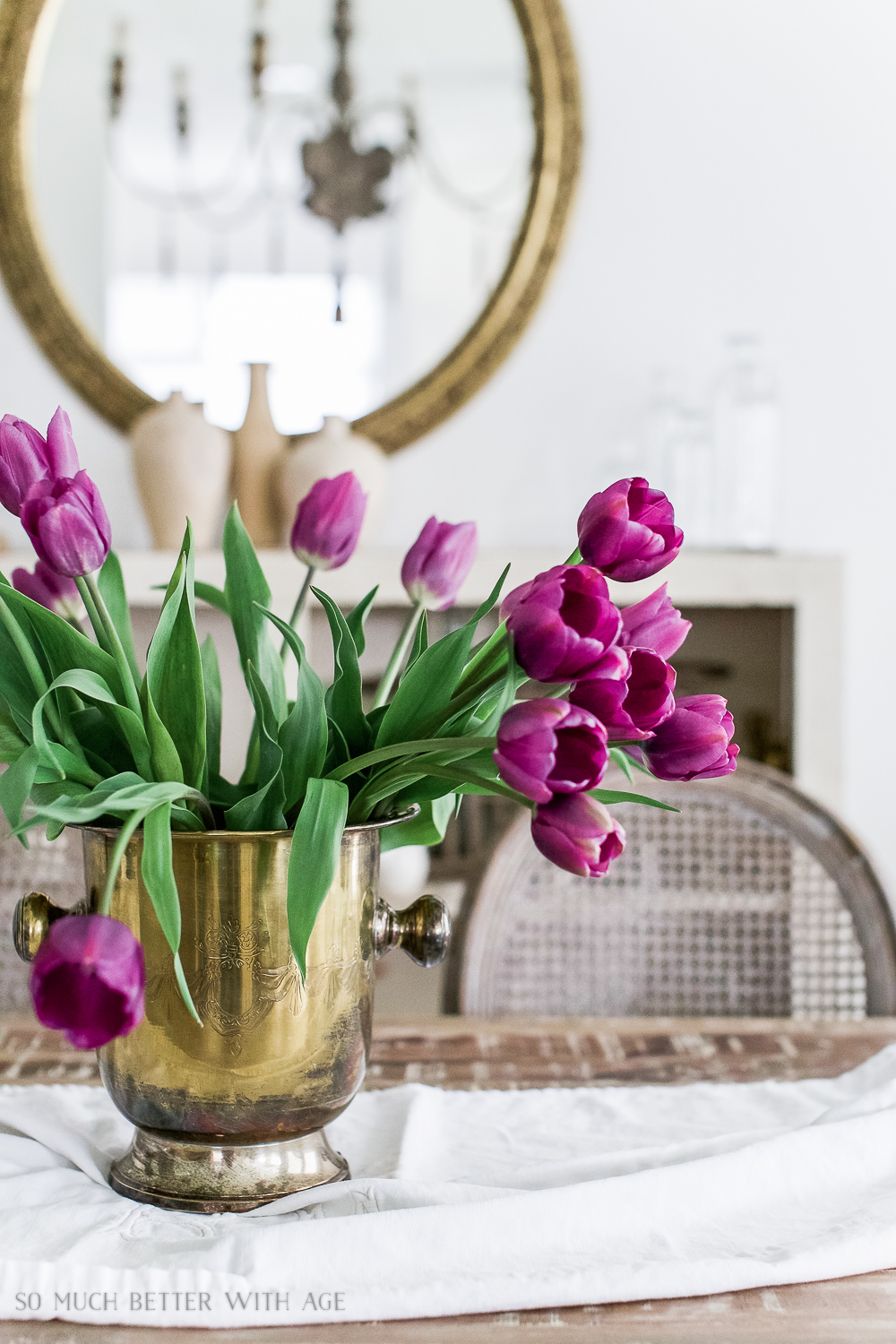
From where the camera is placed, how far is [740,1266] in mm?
478

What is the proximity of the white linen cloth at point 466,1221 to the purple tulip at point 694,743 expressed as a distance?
19cm

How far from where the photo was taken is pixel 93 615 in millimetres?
503

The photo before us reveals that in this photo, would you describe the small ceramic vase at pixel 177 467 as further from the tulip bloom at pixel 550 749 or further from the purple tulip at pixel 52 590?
the tulip bloom at pixel 550 749

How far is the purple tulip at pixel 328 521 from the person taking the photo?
542 millimetres

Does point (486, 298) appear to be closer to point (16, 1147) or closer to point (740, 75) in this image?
point (740, 75)

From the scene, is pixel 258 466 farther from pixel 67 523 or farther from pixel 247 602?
pixel 67 523

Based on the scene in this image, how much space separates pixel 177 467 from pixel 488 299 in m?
0.57

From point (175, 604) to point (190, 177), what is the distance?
156 cm

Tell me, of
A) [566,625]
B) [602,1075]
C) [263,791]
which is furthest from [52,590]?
[602,1075]

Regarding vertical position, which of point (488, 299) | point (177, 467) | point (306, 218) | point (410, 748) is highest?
point (306, 218)

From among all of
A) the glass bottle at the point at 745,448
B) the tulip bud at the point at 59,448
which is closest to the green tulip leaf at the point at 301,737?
the tulip bud at the point at 59,448

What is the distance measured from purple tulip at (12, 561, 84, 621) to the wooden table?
29cm

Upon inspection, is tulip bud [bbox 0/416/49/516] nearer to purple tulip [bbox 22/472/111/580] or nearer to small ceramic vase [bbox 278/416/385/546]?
purple tulip [bbox 22/472/111/580]

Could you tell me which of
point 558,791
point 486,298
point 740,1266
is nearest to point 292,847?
point 558,791
